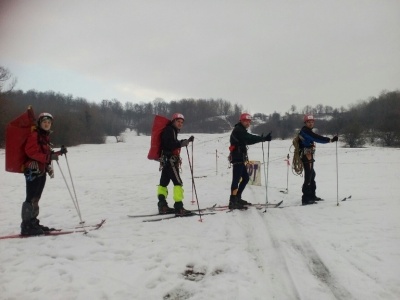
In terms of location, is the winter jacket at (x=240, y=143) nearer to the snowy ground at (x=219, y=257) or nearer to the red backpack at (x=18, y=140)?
the snowy ground at (x=219, y=257)

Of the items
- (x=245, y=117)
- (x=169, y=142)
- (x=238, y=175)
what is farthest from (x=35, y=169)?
(x=245, y=117)

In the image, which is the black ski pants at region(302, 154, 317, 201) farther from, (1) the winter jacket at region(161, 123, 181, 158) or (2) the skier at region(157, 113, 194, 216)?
(1) the winter jacket at region(161, 123, 181, 158)

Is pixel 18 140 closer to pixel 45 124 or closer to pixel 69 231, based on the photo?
pixel 45 124

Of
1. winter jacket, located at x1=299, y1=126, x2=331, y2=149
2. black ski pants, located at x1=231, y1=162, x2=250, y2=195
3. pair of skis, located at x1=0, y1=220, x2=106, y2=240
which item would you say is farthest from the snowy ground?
winter jacket, located at x1=299, y1=126, x2=331, y2=149

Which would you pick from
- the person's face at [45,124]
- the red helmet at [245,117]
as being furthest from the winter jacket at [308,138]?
the person's face at [45,124]

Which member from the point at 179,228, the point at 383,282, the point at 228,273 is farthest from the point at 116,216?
the point at 383,282

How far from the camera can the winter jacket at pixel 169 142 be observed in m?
7.59

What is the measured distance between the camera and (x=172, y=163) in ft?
25.0

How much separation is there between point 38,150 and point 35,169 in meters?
0.41

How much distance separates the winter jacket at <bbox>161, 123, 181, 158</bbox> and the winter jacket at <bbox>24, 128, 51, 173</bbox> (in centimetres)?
270

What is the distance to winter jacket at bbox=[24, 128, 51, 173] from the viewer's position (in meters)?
5.94

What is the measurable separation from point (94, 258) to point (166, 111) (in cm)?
13817

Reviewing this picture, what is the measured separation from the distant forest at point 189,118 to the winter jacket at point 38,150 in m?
20.8

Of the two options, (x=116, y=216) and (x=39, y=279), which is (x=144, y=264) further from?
(x=116, y=216)
